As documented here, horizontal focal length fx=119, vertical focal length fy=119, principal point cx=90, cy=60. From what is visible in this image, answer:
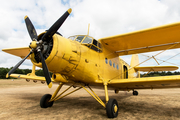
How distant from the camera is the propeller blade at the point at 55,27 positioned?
158 inches

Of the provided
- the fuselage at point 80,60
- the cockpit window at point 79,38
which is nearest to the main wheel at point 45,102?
the fuselage at point 80,60

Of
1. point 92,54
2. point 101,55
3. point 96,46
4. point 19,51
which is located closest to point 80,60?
point 92,54

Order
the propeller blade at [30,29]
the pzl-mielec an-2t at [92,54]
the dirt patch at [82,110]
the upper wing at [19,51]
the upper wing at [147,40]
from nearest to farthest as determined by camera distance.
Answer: the pzl-mielec an-2t at [92,54]
the propeller blade at [30,29]
the dirt patch at [82,110]
the upper wing at [147,40]
the upper wing at [19,51]

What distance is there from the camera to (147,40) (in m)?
6.35

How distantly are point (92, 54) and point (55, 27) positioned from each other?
2.24 m

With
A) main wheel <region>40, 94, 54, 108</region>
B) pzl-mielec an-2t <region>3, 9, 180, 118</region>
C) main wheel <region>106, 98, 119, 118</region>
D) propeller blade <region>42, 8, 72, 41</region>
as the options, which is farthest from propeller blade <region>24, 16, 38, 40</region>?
main wheel <region>106, 98, 119, 118</region>

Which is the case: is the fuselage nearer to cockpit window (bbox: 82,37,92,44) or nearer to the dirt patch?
cockpit window (bbox: 82,37,92,44)

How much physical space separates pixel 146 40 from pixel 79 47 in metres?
3.75

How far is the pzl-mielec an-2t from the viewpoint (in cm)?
412

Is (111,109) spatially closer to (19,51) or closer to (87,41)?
(87,41)

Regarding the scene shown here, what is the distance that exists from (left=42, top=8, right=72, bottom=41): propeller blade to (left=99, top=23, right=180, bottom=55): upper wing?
266 cm

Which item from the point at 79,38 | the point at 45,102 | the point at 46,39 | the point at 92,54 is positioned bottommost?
the point at 45,102

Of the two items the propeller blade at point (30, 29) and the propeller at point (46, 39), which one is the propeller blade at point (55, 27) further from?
the propeller blade at point (30, 29)

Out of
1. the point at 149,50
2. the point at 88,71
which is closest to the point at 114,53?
the point at 149,50
